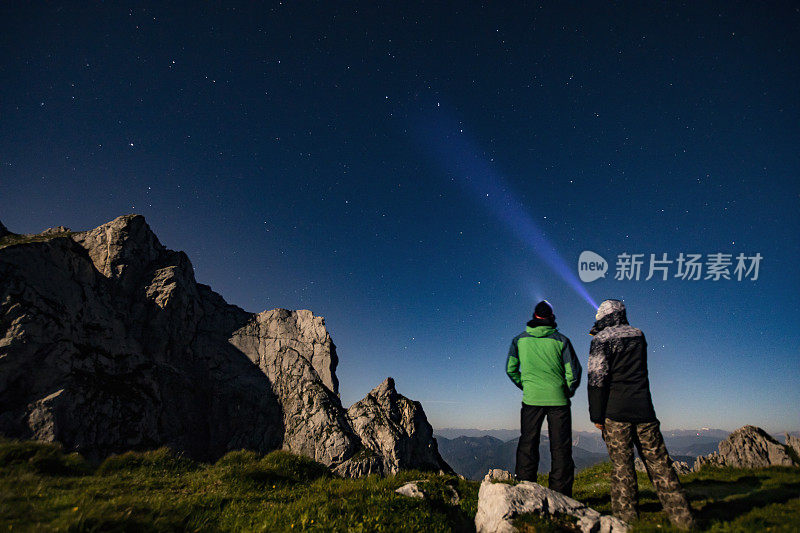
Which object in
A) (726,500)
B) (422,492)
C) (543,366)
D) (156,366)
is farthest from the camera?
(156,366)

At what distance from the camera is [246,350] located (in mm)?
109250

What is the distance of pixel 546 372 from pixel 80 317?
93.8 metres

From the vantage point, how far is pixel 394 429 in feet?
303

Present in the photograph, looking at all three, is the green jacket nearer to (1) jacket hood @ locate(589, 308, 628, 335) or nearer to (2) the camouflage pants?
(1) jacket hood @ locate(589, 308, 628, 335)

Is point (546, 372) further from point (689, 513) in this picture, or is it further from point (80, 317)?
point (80, 317)

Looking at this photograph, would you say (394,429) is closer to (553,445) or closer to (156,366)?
(156,366)

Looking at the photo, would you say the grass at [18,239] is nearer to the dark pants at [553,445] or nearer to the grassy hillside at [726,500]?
the dark pants at [553,445]

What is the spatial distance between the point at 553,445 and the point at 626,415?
161cm

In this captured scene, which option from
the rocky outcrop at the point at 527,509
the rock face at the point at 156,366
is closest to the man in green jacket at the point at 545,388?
the rocky outcrop at the point at 527,509

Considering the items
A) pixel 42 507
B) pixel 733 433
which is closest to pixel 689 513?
pixel 42 507

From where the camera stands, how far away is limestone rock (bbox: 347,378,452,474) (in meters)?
86.9

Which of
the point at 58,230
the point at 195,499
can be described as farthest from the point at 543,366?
the point at 58,230

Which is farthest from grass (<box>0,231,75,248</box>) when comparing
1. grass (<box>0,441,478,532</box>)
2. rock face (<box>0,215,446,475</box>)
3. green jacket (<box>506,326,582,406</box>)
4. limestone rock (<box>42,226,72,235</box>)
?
green jacket (<box>506,326,582,406</box>)

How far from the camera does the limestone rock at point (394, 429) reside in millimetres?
86875
